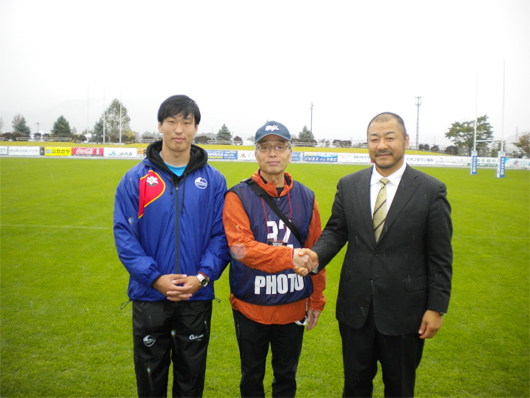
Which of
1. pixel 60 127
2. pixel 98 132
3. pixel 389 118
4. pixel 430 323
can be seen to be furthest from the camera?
pixel 98 132

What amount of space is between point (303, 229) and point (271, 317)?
27.9 inches

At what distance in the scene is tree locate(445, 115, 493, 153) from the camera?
50.9 metres

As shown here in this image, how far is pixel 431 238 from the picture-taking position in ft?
7.29

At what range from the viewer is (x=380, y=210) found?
240 centimetres

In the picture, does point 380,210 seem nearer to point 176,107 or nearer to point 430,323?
point 430,323

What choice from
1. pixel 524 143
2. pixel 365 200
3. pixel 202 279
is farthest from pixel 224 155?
pixel 524 143

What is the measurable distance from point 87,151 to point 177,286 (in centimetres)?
3887

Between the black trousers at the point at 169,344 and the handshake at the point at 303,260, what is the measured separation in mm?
814

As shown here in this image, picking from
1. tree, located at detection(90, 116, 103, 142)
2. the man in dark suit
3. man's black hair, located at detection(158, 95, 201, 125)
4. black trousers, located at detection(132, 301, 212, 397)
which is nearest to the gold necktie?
the man in dark suit

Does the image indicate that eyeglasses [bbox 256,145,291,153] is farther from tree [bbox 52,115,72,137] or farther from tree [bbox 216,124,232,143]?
tree [bbox 52,115,72,137]

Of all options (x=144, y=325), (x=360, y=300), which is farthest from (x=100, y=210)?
(x=360, y=300)

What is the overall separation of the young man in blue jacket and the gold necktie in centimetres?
115

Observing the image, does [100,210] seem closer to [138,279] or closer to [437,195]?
[138,279]

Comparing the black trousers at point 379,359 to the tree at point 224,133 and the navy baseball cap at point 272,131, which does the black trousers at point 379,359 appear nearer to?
the navy baseball cap at point 272,131
